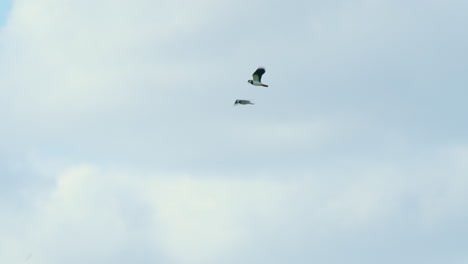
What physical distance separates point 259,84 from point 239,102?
38.8ft

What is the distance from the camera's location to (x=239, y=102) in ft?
312

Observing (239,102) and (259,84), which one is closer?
(239,102)

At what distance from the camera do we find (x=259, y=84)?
106 meters
